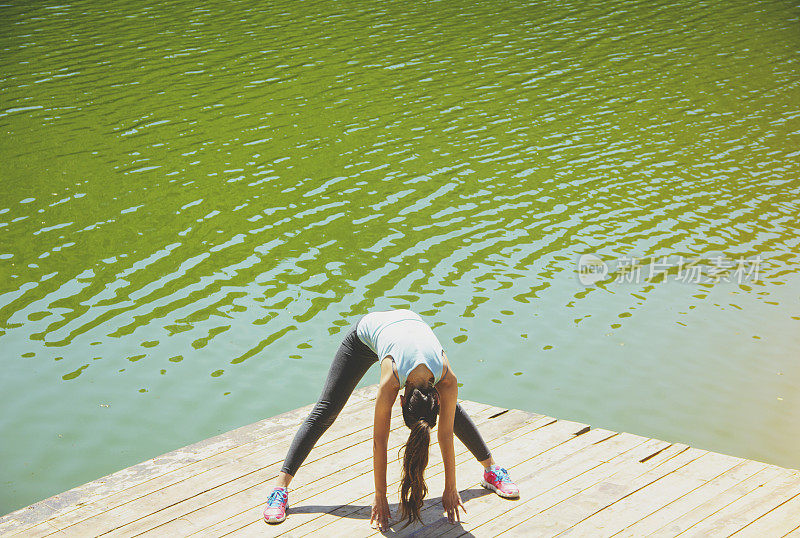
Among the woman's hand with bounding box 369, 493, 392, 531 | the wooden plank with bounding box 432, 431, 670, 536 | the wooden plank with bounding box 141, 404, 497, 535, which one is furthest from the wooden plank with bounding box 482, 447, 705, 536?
the wooden plank with bounding box 141, 404, 497, 535

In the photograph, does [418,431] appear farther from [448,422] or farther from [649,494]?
[649,494]

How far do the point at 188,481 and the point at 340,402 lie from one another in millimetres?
1341

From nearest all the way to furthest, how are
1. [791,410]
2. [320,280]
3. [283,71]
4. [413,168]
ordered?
[791,410] < [320,280] < [413,168] < [283,71]

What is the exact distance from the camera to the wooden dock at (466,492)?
4980 mm

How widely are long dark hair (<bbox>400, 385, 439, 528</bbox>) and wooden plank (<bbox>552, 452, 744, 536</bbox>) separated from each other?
3.79 ft

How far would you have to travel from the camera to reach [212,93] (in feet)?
58.3

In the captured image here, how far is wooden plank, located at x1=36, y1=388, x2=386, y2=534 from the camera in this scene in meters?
5.08

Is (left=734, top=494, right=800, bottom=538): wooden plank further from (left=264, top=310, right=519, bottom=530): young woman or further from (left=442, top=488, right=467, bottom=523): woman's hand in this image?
(left=442, top=488, right=467, bottom=523): woman's hand

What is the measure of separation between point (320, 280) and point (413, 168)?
14.2ft

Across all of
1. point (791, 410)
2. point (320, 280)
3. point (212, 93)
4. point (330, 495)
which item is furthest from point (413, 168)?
point (330, 495)

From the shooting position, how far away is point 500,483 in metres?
5.35

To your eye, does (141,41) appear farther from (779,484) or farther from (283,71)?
(779,484)

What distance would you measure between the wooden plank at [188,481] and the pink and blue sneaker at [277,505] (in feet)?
1.90

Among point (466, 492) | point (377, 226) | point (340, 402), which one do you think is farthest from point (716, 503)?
point (377, 226)
